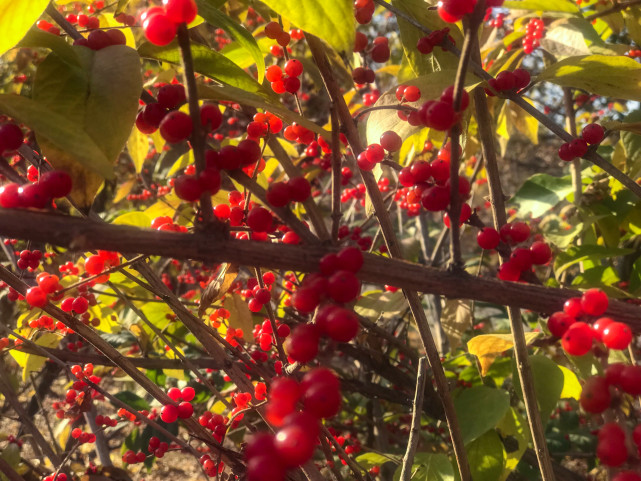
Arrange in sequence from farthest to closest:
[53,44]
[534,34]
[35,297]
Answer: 1. [534,34]
2. [35,297]
3. [53,44]

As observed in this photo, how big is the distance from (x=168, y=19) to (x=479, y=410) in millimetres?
1399

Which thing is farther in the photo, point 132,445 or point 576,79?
point 132,445

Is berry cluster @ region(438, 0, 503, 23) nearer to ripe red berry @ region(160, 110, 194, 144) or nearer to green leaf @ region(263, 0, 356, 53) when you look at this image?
green leaf @ region(263, 0, 356, 53)

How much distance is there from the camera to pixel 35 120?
663 mm

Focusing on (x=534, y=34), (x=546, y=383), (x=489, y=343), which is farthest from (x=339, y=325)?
(x=534, y=34)

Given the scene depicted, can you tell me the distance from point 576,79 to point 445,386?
72 cm

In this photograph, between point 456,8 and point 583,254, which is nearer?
point 456,8

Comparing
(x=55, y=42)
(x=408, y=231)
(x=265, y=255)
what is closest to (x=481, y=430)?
(x=265, y=255)

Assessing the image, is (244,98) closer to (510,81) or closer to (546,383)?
(510,81)

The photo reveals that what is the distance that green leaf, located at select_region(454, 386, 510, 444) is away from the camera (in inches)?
60.7

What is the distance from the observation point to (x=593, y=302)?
72 cm

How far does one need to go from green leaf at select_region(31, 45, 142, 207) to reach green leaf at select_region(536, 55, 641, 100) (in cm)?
79

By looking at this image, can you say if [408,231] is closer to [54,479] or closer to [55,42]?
[54,479]

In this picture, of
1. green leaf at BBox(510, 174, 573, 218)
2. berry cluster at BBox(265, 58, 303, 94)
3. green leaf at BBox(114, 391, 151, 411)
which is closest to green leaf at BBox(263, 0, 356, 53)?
berry cluster at BBox(265, 58, 303, 94)
